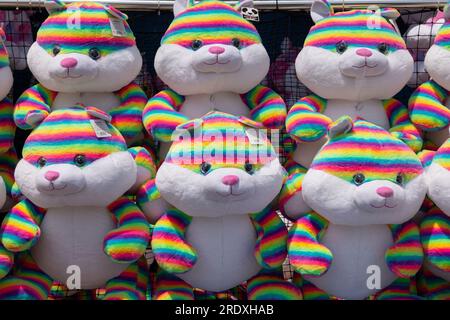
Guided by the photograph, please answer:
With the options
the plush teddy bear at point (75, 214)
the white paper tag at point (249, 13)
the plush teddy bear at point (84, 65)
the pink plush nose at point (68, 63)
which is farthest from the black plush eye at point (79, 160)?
the white paper tag at point (249, 13)

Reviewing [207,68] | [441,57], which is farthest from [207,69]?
[441,57]

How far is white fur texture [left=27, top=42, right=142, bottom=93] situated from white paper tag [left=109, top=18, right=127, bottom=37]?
2.1 inches

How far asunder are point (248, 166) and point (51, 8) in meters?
0.86

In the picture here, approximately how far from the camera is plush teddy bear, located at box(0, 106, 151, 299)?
2025 mm

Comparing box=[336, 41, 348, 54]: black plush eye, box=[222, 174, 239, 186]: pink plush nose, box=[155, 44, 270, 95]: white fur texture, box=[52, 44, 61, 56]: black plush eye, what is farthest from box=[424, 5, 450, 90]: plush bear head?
box=[52, 44, 61, 56]: black plush eye

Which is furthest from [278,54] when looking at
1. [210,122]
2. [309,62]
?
[210,122]

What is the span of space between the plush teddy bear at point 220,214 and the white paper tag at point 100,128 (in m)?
0.20

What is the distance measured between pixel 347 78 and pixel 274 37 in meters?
0.55

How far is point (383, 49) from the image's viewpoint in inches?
87.4

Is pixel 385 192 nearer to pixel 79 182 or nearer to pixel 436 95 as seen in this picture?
pixel 436 95

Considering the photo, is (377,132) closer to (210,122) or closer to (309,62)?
(309,62)

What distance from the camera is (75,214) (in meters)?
2.12

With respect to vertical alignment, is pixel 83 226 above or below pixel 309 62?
below

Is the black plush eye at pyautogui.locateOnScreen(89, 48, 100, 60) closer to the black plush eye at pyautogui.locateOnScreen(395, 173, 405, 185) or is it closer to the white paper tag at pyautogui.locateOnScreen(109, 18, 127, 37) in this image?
the white paper tag at pyautogui.locateOnScreen(109, 18, 127, 37)
